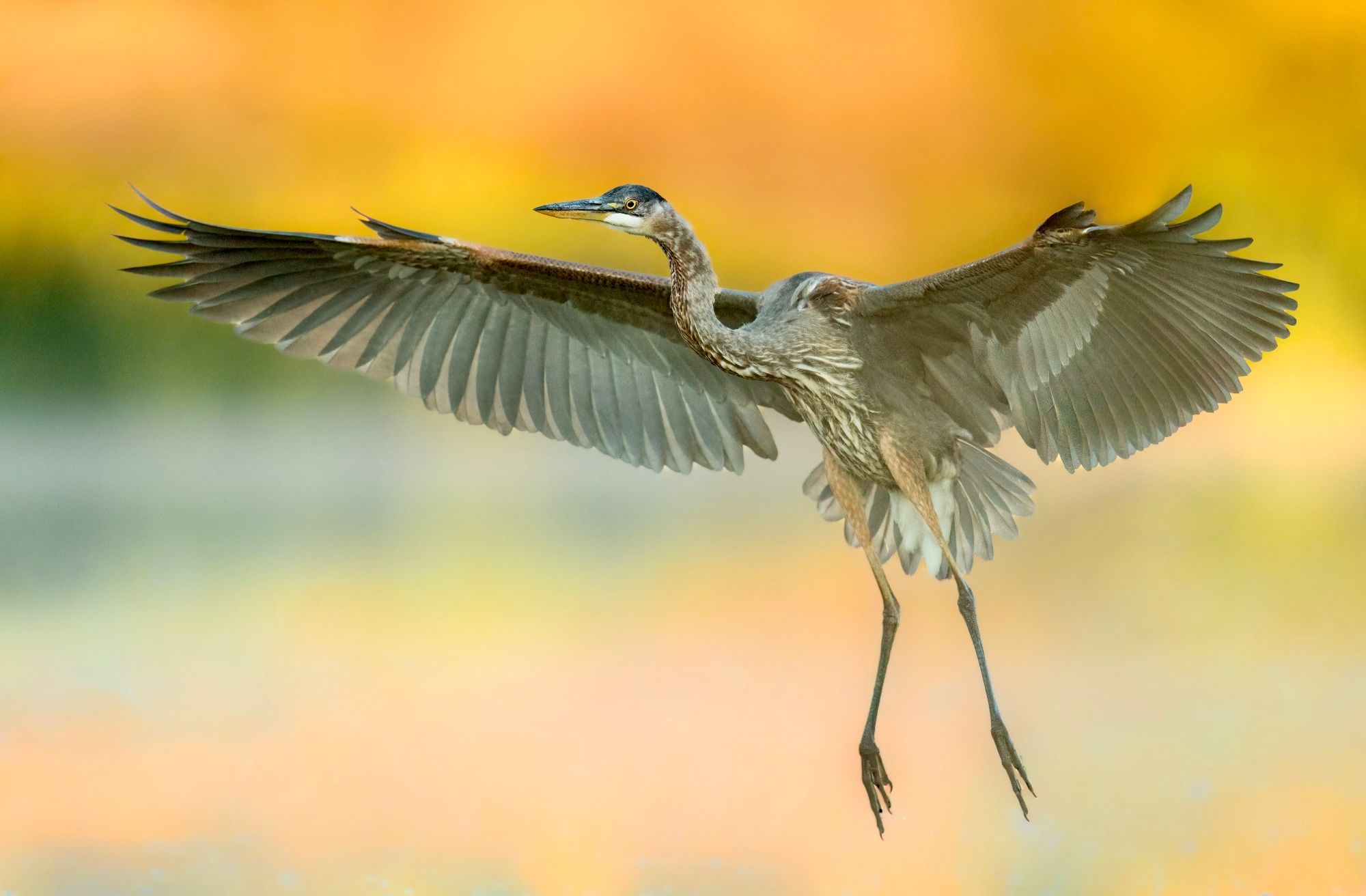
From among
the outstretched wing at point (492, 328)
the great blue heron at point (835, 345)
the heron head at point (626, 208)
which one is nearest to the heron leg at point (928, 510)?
the great blue heron at point (835, 345)

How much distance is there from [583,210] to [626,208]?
0.36 feet

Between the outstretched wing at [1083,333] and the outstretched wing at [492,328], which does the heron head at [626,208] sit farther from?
the outstretched wing at [1083,333]

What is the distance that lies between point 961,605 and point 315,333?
6.46 feet

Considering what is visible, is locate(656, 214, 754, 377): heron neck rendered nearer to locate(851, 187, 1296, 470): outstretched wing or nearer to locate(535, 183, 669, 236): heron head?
locate(535, 183, 669, 236): heron head

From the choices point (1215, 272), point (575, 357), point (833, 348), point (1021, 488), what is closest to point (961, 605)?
point (1021, 488)

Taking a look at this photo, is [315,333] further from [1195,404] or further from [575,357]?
[1195,404]

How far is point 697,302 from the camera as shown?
3.39 metres

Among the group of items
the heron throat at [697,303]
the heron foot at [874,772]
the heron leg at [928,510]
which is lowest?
the heron foot at [874,772]

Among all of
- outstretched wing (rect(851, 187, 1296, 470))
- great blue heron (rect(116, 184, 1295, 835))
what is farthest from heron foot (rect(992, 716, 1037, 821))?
outstretched wing (rect(851, 187, 1296, 470))

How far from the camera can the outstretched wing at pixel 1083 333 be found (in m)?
3.19

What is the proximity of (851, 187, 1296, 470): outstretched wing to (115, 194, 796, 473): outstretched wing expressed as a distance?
1.85 feet

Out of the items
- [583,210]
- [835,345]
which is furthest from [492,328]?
[835,345]

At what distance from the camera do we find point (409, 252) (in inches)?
147

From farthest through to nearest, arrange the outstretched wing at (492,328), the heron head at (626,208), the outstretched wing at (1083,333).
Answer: the outstretched wing at (492,328)
the heron head at (626,208)
the outstretched wing at (1083,333)
